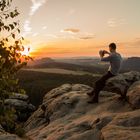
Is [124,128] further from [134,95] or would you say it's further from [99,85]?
[99,85]

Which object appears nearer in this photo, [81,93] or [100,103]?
[100,103]

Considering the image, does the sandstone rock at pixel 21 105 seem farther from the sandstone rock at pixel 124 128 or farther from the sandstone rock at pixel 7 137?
the sandstone rock at pixel 7 137

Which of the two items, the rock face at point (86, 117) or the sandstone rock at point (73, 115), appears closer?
the rock face at point (86, 117)

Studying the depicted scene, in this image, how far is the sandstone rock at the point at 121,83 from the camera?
25.4 meters

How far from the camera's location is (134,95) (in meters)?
23.2

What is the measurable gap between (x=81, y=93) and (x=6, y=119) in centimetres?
1936

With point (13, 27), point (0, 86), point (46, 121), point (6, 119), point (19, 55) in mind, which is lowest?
point (46, 121)

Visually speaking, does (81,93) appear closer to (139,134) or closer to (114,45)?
(114,45)

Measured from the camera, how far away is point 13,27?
12.3 meters

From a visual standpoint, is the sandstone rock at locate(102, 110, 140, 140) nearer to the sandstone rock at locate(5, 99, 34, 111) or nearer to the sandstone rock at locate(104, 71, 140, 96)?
the sandstone rock at locate(104, 71, 140, 96)

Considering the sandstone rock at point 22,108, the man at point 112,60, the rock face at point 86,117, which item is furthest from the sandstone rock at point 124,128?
the sandstone rock at point 22,108

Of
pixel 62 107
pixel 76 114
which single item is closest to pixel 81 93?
pixel 62 107

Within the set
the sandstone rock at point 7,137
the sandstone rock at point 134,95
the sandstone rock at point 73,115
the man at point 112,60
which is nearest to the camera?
the sandstone rock at point 7,137

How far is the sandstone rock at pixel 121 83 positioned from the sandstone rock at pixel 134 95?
0.60 metres
